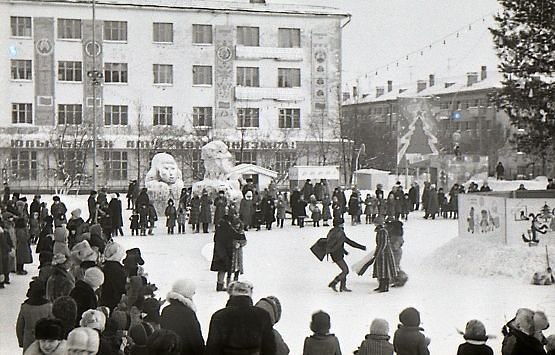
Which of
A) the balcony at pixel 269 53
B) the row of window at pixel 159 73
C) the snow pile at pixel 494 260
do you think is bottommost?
the snow pile at pixel 494 260

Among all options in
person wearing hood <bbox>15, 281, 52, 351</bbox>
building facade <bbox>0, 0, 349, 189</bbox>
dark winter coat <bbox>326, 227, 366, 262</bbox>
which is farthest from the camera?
building facade <bbox>0, 0, 349, 189</bbox>

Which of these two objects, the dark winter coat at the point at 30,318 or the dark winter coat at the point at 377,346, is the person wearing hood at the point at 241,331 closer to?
the dark winter coat at the point at 377,346

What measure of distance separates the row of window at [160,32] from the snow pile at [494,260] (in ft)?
27.3

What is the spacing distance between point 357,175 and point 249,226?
6.28 meters

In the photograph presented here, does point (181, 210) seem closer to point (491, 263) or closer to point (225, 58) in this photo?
point (225, 58)

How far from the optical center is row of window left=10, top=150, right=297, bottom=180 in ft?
67.6

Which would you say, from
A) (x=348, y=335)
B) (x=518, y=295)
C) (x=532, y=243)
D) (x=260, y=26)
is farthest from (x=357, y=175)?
(x=348, y=335)

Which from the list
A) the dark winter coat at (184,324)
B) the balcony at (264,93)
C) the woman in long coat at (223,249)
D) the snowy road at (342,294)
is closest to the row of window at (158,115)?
the balcony at (264,93)

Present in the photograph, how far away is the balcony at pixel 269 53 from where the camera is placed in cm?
1995

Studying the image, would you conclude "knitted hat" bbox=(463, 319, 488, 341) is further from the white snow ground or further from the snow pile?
the snow pile

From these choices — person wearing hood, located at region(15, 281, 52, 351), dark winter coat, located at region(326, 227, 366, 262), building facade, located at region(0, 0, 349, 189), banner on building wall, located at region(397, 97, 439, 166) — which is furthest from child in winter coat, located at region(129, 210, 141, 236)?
person wearing hood, located at region(15, 281, 52, 351)

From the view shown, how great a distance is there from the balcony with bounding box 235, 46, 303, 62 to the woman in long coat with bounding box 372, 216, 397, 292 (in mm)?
9720

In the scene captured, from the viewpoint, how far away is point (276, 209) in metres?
21.1

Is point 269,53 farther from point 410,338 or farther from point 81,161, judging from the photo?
point 410,338
